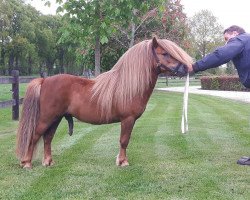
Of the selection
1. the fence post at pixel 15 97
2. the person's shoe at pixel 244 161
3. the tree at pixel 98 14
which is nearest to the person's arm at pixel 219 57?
the person's shoe at pixel 244 161

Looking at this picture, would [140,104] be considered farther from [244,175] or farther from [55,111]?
[244,175]

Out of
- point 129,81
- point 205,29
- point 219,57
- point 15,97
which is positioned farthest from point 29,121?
point 205,29

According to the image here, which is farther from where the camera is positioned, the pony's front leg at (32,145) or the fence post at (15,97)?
the fence post at (15,97)

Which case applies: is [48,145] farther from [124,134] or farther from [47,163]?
[124,134]

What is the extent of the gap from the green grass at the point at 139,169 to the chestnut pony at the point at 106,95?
454 millimetres

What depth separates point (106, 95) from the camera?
19.0ft

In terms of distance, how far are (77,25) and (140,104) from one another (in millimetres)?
5364

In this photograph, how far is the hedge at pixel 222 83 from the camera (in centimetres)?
3409

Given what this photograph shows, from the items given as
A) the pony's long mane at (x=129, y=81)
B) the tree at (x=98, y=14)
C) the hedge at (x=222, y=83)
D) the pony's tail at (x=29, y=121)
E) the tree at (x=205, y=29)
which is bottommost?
the hedge at (x=222, y=83)

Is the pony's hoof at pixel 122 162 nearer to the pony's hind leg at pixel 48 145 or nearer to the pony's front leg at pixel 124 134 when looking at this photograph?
the pony's front leg at pixel 124 134

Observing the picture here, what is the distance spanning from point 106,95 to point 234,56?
5.90 ft

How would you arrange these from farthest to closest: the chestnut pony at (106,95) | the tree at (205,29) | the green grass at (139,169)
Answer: the tree at (205,29) < the chestnut pony at (106,95) < the green grass at (139,169)

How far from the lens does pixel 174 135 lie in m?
8.87

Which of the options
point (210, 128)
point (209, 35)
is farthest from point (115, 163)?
point (209, 35)
